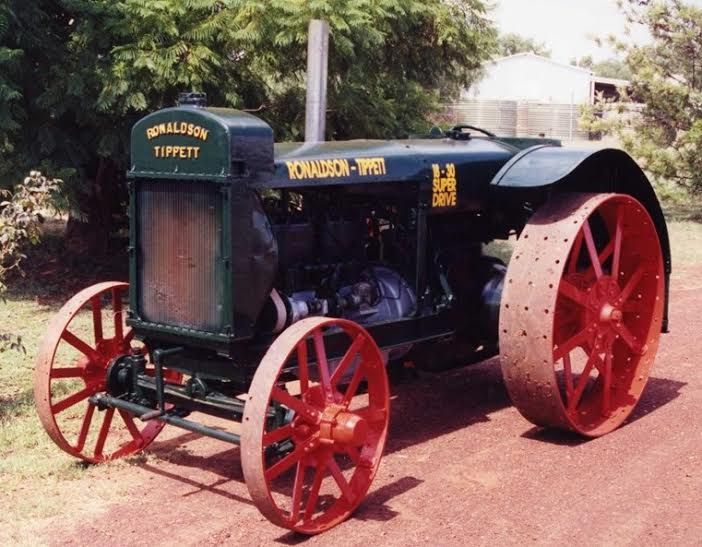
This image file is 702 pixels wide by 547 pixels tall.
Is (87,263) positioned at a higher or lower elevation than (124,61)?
lower

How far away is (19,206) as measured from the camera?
6125 mm

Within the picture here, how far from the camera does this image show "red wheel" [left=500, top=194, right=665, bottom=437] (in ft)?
17.6

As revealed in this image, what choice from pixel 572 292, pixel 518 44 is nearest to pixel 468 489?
pixel 572 292

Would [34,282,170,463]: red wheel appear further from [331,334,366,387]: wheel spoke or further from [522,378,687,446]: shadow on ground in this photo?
[522,378,687,446]: shadow on ground

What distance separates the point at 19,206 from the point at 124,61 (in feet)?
10.3

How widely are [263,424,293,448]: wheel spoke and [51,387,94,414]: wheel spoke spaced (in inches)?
54.4

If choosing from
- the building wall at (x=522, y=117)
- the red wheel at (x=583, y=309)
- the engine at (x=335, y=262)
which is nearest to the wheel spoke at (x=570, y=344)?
the red wheel at (x=583, y=309)

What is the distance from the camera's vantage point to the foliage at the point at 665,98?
17750 mm

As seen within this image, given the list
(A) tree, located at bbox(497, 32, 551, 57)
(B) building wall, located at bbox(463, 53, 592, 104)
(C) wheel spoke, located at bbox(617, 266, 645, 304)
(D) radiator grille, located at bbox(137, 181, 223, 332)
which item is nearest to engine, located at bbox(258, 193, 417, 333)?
(D) radiator grille, located at bbox(137, 181, 223, 332)

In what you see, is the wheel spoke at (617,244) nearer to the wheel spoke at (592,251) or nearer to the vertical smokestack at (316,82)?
the wheel spoke at (592,251)

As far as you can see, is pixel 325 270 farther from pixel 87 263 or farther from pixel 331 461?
pixel 87 263

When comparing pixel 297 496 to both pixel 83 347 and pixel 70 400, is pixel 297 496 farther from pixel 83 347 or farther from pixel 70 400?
pixel 83 347

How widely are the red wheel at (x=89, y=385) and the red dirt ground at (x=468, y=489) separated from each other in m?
0.17


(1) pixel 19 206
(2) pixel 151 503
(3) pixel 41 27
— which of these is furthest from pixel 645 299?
(3) pixel 41 27
